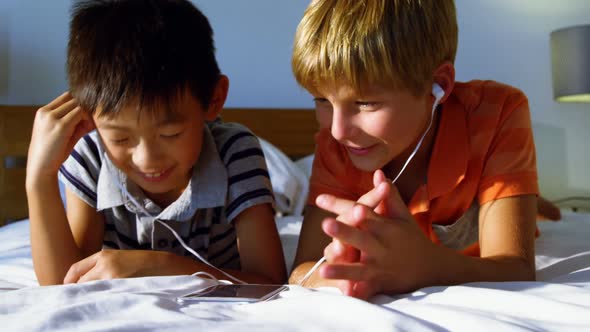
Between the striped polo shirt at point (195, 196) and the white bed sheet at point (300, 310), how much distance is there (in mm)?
254

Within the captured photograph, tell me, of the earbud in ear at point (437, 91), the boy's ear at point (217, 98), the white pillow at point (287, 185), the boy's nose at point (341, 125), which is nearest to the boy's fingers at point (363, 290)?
the boy's nose at point (341, 125)

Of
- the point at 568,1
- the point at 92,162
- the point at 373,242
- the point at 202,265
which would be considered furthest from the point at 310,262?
the point at 568,1

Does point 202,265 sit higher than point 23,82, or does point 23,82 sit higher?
point 23,82

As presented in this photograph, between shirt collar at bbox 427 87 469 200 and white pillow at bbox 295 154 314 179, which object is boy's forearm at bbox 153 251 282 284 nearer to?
shirt collar at bbox 427 87 469 200

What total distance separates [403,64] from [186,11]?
0.40m

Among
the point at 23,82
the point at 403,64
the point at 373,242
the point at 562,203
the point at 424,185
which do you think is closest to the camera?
the point at 373,242

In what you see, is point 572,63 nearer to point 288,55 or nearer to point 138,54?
point 288,55

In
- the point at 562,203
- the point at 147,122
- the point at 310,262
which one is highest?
the point at 147,122

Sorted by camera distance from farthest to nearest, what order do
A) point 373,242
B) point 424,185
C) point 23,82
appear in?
point 23,82
point 424,185
point 373,242

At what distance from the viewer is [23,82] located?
2.64 m

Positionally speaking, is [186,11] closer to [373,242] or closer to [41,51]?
[373,242]

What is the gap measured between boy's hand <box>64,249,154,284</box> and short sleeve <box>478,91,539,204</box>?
0.53m

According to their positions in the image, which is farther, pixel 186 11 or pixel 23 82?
pixel 23 82

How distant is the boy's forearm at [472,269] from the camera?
0.76 metres
